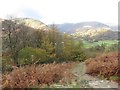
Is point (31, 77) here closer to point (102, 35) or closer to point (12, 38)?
point (12, 38)

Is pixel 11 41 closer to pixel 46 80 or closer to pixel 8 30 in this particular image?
pixel 8 30

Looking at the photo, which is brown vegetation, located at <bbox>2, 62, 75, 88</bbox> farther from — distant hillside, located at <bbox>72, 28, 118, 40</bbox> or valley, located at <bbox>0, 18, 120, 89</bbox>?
distant hillside, located at <bbox>72, 28, 118, 40</bbox>

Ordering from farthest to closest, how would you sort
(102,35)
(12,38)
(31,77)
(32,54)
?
(102,35)
(12,38)
(32,54)
(31,77)

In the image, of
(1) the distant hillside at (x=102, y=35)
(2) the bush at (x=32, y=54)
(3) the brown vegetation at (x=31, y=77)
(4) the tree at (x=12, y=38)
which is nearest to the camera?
(3) the brown vegetation at (x=31, y=77)

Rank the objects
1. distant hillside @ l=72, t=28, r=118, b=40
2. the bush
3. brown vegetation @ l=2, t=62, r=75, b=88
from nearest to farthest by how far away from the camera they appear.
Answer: brown vegetation @ l=2, t=62, r=75, b=88 → the bush → distant hillside @ l=72, t=28, r=118, b=40

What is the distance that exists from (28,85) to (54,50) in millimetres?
33023

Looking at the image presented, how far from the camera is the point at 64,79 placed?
12.2m

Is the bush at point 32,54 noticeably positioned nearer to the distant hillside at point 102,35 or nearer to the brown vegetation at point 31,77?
the brown vegetation at point 31,77

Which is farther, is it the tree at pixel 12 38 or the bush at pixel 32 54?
the tree at pixel 12 38

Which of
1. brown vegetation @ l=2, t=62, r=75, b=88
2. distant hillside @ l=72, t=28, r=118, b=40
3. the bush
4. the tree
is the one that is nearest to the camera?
brown vegetation @ l=2, t=62, r=75, b=88

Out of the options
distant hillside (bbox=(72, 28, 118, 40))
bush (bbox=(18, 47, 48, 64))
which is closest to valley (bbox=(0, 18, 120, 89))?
bush (bbox=(18, 47, 48, 64))

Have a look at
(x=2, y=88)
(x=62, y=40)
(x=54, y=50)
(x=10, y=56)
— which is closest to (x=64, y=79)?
(x=2, y=88)

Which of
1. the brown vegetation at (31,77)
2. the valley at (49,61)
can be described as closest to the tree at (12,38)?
the valley at (49,61)

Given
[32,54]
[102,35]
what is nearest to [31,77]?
[32,54]
